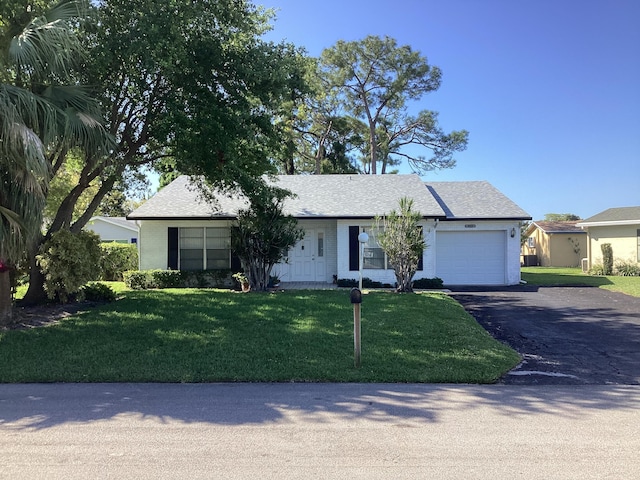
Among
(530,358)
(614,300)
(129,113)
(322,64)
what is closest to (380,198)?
(614,300)

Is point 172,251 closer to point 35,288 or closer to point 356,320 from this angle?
point 35,288

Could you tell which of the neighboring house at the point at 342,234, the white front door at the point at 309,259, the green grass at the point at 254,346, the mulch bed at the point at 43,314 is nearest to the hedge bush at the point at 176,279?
the neighboring house at the point at 342,234

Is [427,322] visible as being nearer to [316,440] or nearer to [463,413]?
[463,413]

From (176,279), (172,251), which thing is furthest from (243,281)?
(172,251)

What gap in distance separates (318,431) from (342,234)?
12.5 metres

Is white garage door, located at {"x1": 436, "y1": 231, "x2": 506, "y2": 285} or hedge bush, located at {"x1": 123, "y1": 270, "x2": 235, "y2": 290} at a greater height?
white garage door, located at {"x1": 436, "y1": 231, "x2": 506, "y2": 285}

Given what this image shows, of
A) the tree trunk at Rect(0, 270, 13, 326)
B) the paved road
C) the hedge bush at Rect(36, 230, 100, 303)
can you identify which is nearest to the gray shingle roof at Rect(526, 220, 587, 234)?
the paved road

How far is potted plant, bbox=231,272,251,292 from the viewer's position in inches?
568

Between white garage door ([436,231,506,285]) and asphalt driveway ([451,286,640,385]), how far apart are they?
8.20 ft

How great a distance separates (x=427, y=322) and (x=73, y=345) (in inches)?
254

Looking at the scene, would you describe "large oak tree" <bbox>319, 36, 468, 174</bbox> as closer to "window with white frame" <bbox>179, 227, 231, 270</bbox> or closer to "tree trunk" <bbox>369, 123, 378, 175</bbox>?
"tree trunk" <bbox>369, 123, 378, 175</bbox>

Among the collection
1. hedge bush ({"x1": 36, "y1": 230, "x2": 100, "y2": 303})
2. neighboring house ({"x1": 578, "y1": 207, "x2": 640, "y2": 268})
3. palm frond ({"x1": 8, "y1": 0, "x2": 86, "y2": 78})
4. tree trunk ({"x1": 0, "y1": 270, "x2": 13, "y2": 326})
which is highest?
palm frond ({"x1": 8, "y1": 0, "x2": 86, "y2": 78})

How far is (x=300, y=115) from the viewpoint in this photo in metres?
Answer: 29.5

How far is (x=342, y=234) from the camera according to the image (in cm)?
1655
